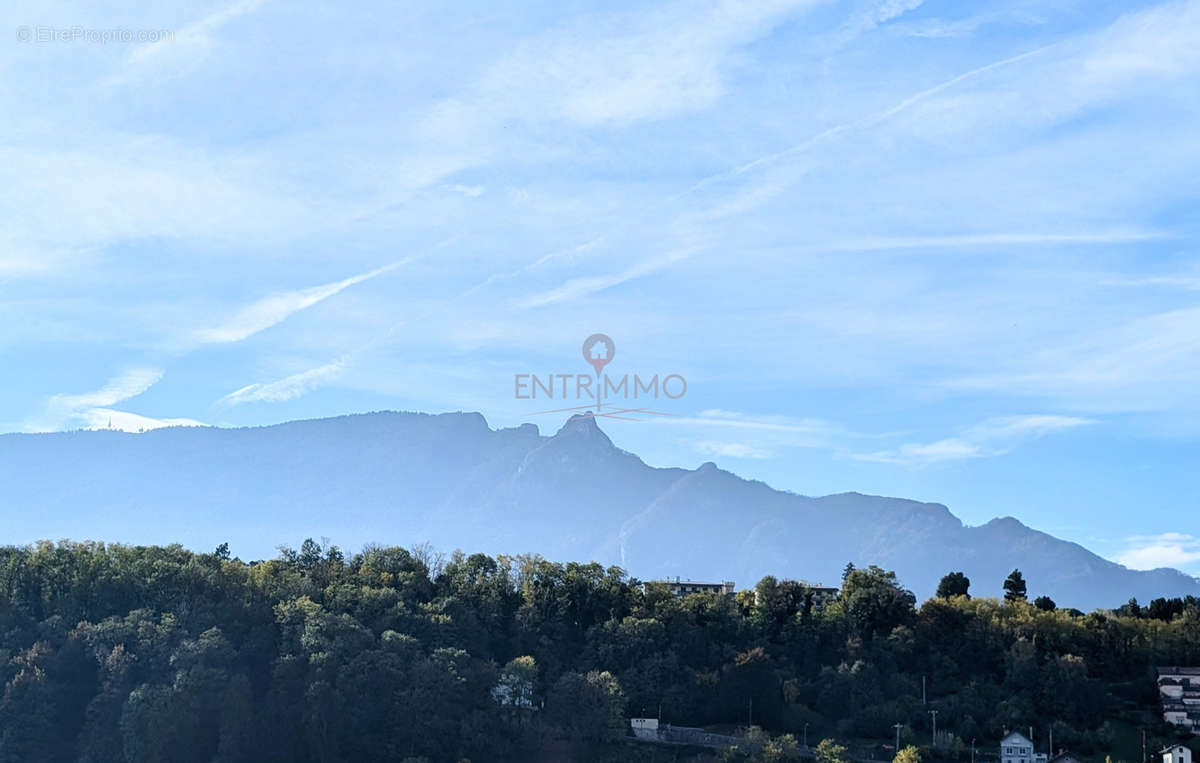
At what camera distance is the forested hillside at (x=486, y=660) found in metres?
68.2

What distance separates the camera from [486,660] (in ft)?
254

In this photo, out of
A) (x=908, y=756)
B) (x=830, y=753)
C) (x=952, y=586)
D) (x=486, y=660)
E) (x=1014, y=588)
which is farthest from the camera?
(x=1014, y=588)

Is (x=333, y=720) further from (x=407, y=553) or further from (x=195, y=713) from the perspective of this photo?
(x=407, y=553)

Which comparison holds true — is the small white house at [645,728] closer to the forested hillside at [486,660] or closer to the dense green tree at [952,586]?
the forested hillside at [486,660]

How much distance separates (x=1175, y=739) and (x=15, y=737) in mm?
54631

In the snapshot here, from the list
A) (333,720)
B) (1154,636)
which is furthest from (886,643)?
(333,720)

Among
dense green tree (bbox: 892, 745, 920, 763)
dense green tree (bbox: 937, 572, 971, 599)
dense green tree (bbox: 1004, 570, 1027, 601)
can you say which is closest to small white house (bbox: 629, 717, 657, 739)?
dense green tree (bbox: 892, 745, 920, 763)

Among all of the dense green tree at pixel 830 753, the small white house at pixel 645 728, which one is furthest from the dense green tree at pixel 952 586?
the small white house at pixel 645 728

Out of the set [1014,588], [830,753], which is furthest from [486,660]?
[1014,588]

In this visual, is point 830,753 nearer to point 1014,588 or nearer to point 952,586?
point 952,586

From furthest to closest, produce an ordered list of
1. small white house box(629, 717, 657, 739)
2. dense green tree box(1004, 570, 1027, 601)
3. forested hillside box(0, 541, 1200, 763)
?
1. dense green tree box(1004, 570, 1027, 601)
2. small white house box(629, 717, 657, 739)
3. forested hillside box(0, 541, 1200, 763)

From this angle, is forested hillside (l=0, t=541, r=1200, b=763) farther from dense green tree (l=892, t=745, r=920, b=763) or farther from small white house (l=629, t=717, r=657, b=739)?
dense green tree (l=892, t=745, r=920, b=763)

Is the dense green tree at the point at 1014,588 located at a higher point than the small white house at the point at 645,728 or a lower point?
higher

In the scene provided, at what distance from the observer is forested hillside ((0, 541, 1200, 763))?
68.2 meters
